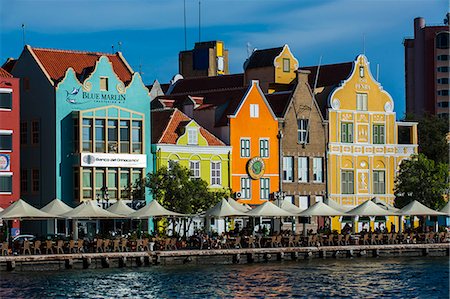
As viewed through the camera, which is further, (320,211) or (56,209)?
(320,211)

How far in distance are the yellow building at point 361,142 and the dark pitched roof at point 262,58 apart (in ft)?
20.6

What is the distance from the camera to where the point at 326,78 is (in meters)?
129

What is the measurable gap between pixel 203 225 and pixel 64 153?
14299 millimetres

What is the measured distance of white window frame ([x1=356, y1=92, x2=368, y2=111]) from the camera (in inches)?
4978

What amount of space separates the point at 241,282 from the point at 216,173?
35868mm

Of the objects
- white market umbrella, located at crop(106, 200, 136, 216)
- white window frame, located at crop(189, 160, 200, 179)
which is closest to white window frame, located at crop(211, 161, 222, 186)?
white window frame, located at crop(189, 160, 200, 179)

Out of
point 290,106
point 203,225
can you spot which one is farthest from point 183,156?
point 290,106

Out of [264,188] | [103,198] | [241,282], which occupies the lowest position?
[241,282]

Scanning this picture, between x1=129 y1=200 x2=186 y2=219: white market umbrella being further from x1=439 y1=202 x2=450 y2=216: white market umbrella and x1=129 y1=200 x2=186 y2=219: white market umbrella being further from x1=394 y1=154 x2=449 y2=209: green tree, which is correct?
x1=394 y1=154 x2=449 y2=209: green tree

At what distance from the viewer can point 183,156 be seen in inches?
4446

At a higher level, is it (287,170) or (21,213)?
(287,170)

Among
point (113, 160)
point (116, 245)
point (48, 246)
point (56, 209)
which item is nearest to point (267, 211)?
point (116, 245)

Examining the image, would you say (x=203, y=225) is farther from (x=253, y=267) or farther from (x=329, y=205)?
(x=253, y=267)

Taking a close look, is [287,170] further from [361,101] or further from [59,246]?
[59,246]
